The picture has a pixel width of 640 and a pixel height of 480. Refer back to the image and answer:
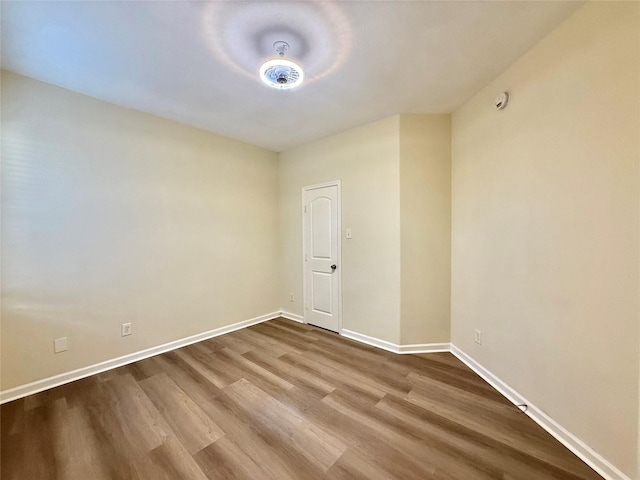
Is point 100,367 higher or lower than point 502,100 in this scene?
lower

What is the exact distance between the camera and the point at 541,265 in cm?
168

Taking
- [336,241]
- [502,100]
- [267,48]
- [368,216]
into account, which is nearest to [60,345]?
[336,241]

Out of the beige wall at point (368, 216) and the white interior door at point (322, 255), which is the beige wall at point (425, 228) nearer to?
the beige wall at point (368, 216)

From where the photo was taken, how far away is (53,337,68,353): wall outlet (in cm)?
213

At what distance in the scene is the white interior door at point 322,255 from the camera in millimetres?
3287

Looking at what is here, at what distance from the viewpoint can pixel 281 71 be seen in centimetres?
175

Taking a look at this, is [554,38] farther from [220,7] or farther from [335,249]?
[335,249]

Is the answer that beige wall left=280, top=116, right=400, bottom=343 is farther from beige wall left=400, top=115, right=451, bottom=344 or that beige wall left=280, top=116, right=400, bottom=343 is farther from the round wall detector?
the round wall detector

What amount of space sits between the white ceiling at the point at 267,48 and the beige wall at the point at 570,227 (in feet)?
1.06

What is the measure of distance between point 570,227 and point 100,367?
403cm

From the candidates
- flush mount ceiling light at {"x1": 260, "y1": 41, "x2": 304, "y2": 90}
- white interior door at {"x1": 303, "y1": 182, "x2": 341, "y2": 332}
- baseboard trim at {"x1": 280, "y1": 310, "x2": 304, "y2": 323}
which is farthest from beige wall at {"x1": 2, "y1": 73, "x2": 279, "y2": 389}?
flush mount ceiling light at {"x1": 260, "y1": 41, "x2": 304, "y2": 90}

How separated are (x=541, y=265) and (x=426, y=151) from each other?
5.20 feet

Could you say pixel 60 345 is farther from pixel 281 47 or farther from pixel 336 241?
pixel 281 47

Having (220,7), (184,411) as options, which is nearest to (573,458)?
(184,411)
